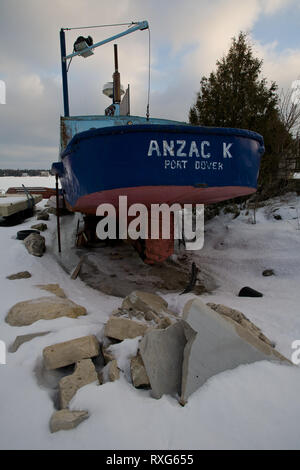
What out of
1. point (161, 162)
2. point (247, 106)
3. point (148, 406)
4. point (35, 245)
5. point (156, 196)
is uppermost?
point (247, 106)

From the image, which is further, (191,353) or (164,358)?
(164,358)

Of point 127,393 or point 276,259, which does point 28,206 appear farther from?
point 127,393

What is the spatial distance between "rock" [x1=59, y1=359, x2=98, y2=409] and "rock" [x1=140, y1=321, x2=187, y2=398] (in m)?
0.31

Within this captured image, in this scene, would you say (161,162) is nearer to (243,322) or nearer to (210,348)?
(243,322)

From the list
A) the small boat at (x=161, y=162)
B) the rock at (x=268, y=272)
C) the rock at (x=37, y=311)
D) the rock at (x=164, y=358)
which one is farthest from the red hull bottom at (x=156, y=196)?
the rock at (x=164, y=358)

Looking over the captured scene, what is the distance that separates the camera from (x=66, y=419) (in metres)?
1.22

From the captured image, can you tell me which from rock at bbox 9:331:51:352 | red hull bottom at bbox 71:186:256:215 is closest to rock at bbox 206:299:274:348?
red hull bottom at bbox 71:186:256:215

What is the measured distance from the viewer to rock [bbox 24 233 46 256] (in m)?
4.01

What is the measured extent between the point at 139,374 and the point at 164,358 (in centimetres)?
17

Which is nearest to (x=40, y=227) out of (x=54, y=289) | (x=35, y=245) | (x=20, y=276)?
(x=35, y=245)

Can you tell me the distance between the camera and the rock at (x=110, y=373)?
4.96ft

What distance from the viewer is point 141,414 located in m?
1.28

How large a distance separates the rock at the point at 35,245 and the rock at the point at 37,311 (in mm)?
1873

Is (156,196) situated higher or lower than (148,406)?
higher
